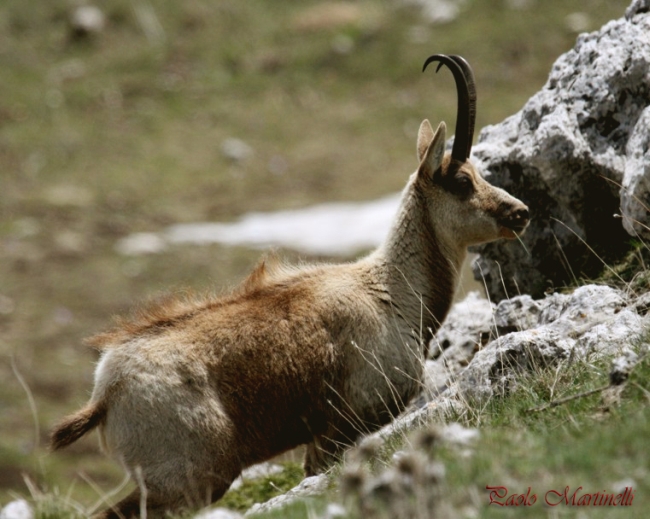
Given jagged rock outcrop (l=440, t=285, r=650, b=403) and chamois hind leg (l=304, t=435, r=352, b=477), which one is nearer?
jagged rock outcrop (l=440, t=285, r=650, b=403)

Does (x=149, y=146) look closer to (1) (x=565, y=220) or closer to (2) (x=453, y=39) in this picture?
(2) (x=453, y=39)

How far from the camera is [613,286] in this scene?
9047mm

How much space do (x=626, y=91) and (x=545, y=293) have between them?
82.5 inches

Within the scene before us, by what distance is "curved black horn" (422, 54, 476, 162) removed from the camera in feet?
29.9

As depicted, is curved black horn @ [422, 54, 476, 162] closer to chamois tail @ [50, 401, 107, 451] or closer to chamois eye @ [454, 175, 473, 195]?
chamois eye @ [454, 175, 473, 195]

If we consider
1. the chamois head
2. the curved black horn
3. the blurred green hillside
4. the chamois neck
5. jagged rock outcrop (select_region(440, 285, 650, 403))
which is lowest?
jagged rock outcrop (select_region(440, 285, 650, 403))

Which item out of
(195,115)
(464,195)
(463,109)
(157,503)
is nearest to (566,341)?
(464,195)

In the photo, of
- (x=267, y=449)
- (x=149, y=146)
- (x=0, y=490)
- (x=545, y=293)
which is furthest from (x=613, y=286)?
(x=149, y=146)

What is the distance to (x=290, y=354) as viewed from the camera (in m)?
8.28

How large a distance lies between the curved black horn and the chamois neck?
0.56 meters

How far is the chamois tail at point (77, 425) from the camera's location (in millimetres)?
7637

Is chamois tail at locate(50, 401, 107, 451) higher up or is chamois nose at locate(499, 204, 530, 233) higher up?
chamois nose at locate(499, 204, 530, 233)

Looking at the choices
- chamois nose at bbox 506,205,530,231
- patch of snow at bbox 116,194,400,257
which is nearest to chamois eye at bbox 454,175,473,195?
chamois nose at bbox 506,205,530,231

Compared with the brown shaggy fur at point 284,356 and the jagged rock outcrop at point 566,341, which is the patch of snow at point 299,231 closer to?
the brown shaggy fur at point 284,356
